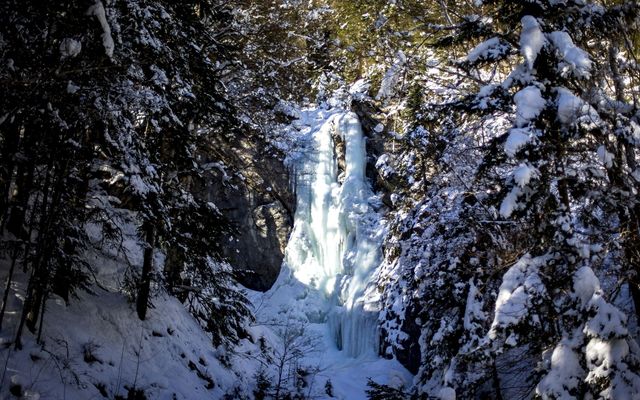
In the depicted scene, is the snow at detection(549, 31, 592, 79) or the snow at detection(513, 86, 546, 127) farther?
the snow at detection(513, 86, 546, 127)

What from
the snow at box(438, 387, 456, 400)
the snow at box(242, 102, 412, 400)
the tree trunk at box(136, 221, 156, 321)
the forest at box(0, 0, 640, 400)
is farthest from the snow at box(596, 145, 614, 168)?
the snow at box(242, 102, 412, 400)

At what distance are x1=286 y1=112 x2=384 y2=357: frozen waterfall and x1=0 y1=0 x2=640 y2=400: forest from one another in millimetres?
2264

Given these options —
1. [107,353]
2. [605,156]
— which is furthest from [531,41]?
[107,353]

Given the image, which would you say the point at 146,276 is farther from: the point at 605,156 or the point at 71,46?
the point at 605,156

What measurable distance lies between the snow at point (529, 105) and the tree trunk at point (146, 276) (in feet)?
17.2

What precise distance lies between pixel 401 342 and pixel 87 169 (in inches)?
414

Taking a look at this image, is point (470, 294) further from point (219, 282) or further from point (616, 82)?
point (219, 282)

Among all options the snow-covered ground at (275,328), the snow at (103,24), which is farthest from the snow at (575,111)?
the snow-covered ground at (275,328)

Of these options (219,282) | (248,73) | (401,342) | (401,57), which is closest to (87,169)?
(219,282)

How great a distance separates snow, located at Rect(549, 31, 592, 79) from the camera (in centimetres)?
457

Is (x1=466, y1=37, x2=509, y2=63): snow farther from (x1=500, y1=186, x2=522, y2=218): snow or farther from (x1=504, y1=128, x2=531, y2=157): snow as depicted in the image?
(x1=500, y1=186, x2=522, y2=218): snow

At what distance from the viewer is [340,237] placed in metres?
18.1

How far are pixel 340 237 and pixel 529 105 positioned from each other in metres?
13.6

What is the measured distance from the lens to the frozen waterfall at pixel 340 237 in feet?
51.9
